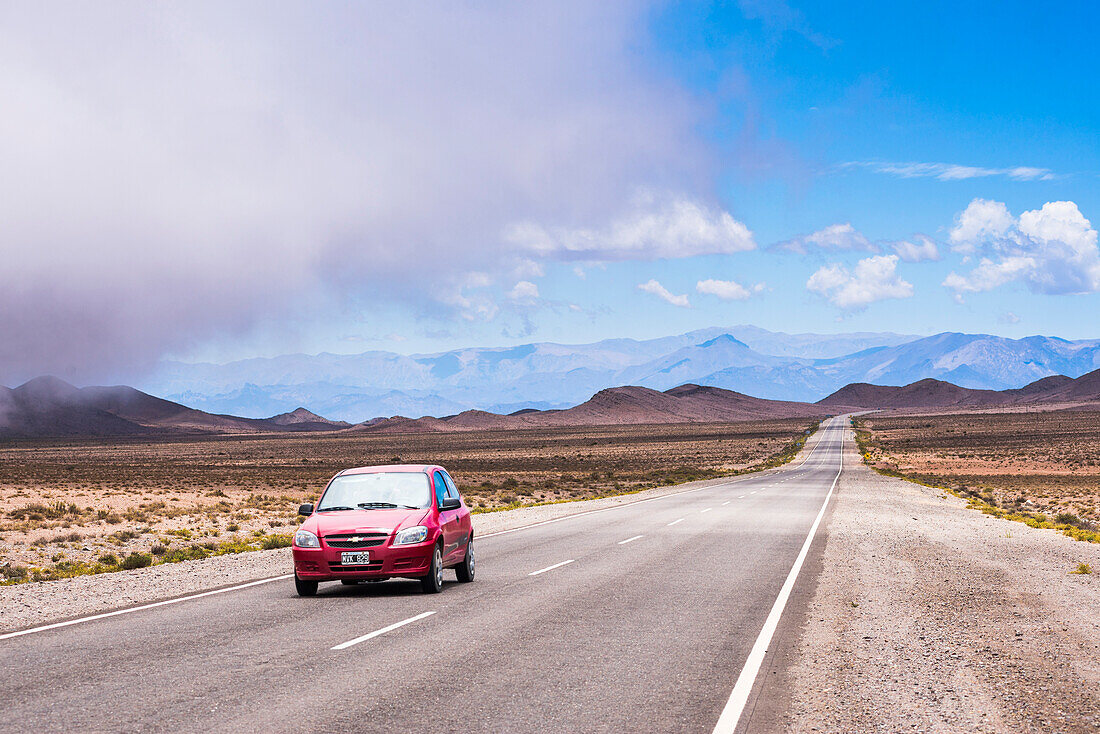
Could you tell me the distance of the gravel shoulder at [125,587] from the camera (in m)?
12.8

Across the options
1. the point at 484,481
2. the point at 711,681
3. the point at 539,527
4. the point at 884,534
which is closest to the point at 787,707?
the point at 711,681

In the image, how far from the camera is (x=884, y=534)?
23516mm

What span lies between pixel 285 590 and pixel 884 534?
15076mm

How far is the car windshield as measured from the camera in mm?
14102

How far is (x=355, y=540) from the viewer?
13.1 metres

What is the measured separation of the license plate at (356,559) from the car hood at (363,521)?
324 millimetres

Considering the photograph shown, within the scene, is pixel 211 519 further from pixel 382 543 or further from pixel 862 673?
pixel 862 673

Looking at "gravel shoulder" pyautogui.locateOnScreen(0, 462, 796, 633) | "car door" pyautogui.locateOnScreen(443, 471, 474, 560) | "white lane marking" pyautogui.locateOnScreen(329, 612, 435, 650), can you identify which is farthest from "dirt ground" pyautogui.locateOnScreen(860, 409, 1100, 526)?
"white lane marking" pyautogui.locateOnScreen(329, 612, 435, 650)

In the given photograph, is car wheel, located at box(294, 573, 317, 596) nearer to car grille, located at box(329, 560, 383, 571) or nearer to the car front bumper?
the car front bumper

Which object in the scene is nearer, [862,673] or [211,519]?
[862,673]

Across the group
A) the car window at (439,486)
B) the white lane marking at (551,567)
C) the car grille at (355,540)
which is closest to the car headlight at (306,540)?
the car grille at (355,540)

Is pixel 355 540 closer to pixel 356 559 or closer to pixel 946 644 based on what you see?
pixel 356 559

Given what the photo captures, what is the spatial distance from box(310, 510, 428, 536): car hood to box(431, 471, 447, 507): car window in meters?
0.70

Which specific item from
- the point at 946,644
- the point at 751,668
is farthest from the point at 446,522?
the point at 946,644
